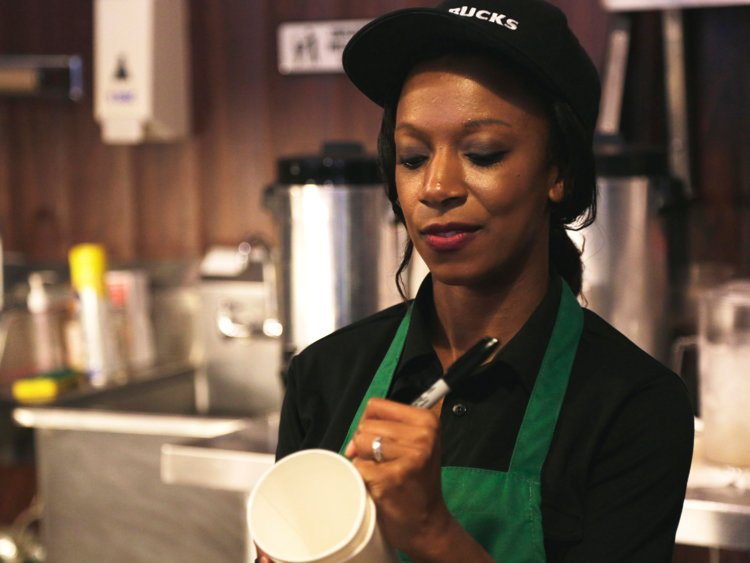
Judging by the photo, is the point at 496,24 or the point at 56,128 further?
the point at 56,128

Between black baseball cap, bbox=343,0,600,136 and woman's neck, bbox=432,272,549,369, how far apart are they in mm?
157

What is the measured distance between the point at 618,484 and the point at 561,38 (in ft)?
1.25

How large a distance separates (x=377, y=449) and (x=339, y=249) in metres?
1.27

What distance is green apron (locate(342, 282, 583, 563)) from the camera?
977mm

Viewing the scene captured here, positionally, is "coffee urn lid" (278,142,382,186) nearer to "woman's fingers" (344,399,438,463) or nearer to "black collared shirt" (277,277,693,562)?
"black collared shirt" (277,277,693,562)

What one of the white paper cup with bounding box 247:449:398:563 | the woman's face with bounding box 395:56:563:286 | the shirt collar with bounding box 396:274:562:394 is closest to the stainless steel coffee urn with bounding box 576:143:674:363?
the shirt collar with bounding box 396:274:562:394

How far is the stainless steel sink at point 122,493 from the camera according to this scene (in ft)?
8.18

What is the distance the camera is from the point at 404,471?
87 centimetres

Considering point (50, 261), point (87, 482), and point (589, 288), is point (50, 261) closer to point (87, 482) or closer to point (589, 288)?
point (87, 482)

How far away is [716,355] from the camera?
5.70ft

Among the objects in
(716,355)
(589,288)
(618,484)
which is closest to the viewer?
(618,484)

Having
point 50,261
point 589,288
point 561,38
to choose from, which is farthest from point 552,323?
point 50,261

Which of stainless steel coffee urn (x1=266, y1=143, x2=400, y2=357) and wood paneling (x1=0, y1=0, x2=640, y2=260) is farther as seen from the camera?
wood paneling (x1=0, y1=0, x2=640, y2=260)

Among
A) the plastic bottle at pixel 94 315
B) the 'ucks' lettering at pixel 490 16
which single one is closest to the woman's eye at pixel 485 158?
the 'ucks' lettering at pixel 490 16
